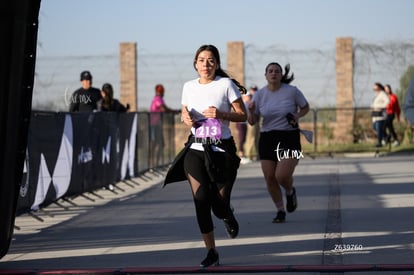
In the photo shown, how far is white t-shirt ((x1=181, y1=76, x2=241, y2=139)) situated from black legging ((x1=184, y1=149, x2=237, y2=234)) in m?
0.28

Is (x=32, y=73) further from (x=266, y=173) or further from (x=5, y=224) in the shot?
(x=266, y=173)

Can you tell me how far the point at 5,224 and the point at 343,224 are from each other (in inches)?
176

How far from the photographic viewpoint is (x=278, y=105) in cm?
1246

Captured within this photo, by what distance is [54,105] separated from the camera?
97.4 feet

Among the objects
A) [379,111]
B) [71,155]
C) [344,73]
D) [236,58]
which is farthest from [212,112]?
[236,58]

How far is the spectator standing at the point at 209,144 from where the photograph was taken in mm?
9359

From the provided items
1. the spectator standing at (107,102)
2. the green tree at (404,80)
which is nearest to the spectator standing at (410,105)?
the spectator standing at (107,102)

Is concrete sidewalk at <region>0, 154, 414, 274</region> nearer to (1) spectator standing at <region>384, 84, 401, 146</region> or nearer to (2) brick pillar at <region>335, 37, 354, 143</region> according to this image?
(1) spectator standing at <region>384, 84, 401, 146</region>

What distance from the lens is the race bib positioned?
947 centimetres

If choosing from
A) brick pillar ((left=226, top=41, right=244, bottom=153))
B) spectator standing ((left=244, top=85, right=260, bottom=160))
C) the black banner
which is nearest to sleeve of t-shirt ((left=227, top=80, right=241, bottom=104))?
the black banner

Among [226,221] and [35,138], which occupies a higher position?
[35,138]

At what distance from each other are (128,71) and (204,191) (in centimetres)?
2410

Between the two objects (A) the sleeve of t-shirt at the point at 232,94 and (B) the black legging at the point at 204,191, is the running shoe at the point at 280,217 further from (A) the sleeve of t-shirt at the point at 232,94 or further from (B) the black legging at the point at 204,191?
(A) the sleeve of t-shirt at the point at 232,94

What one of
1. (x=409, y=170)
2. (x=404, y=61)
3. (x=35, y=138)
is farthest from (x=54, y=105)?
(x=35, y=138)
